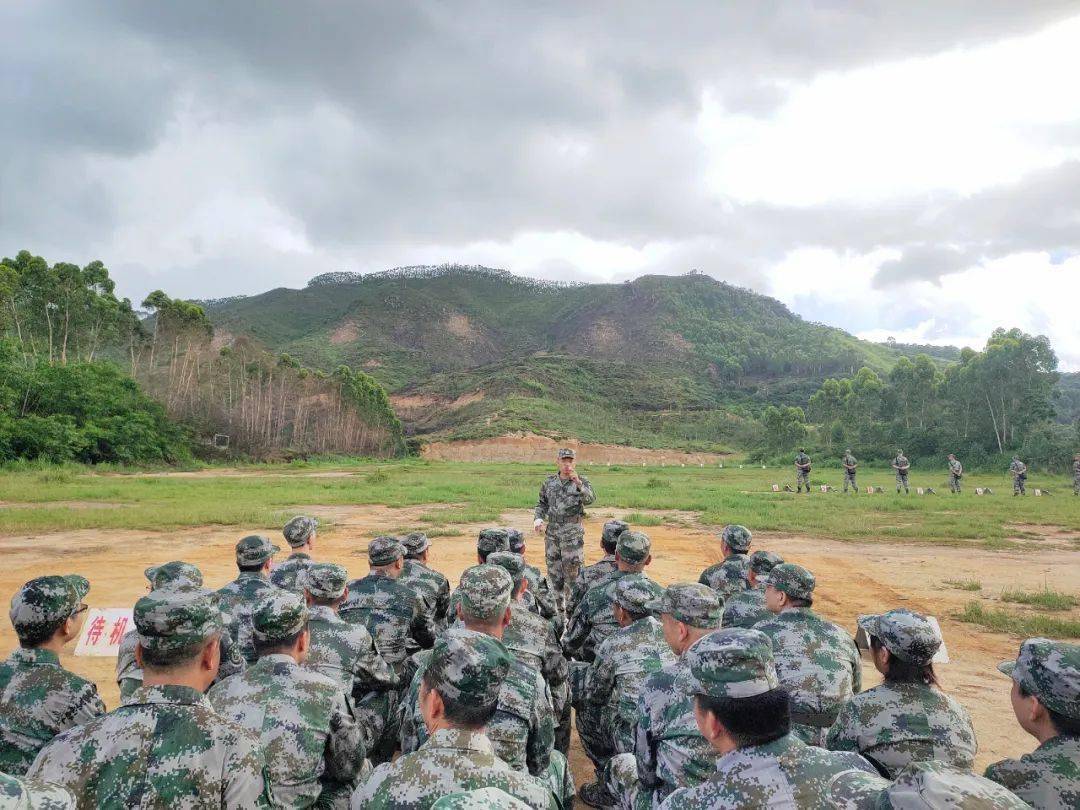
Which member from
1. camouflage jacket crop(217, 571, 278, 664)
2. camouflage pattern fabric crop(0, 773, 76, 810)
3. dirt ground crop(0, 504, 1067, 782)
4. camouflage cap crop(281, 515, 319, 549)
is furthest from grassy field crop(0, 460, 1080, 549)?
camouflage pattern fabric crop(0, 773, 76, 810)

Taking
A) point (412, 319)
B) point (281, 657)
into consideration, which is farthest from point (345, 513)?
point (412, 319)

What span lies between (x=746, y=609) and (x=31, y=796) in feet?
15.5

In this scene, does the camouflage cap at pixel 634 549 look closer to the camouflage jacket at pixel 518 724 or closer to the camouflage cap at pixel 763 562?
the camouflage cap at pixel 763 562

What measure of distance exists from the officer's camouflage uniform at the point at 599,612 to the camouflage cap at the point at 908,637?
1.98 metres

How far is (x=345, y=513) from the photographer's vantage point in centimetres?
1883

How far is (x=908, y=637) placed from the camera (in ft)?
9.55

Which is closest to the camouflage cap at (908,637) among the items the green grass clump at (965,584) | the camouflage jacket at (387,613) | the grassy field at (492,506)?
the camouflage jacket at (387,613)

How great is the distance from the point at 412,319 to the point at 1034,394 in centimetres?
14406

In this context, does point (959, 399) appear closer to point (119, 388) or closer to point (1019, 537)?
point (1019, 537)

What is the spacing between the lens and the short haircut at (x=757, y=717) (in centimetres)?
196

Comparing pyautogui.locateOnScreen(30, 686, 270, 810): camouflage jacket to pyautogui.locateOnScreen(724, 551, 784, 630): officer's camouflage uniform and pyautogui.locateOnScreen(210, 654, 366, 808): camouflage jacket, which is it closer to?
pyautogui.locateOnScreen(210, 654, 366, 808): camouflage jacket

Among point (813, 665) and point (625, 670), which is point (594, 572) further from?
point (813, 665)

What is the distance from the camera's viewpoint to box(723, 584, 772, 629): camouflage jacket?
16.4 ft

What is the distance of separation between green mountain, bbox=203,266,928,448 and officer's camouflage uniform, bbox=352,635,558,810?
72.1 metres
